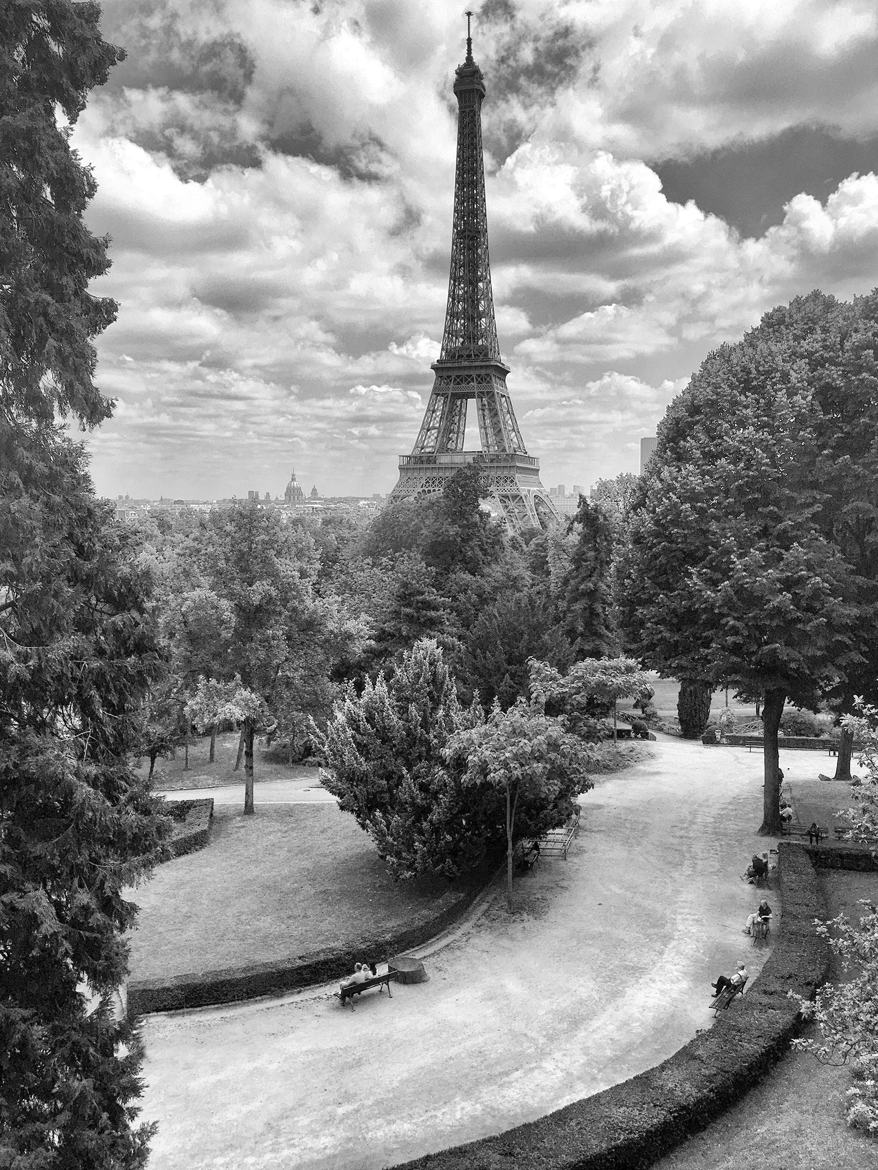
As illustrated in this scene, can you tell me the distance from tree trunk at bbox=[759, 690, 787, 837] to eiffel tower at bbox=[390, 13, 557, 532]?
54466 mm

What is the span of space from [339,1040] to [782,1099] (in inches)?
296

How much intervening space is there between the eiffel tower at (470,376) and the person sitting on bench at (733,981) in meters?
64.9

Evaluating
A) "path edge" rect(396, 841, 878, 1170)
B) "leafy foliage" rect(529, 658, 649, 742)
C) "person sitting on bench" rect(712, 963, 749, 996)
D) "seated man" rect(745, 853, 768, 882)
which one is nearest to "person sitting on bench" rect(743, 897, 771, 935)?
"path edge" rect(396, 841, 878, 1170)

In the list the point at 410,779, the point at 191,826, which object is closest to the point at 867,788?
the point at 410,779

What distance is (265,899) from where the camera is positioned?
883 inches

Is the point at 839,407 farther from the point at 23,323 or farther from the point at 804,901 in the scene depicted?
the point at 23,323

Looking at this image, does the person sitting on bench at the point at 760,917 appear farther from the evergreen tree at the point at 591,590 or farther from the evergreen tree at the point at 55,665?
the evergreen tree at the point at 591,590

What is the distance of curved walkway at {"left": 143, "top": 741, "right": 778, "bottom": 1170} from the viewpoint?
12.5 meters

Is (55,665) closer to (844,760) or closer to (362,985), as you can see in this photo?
(362,985)

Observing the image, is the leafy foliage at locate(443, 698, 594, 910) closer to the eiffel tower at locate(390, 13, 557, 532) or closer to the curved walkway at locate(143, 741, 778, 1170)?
the curved walkway at locate(143, 741, 778, 1170)

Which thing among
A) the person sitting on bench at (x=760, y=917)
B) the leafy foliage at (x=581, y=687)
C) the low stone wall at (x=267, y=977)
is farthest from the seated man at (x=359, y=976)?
the person sitting on bench at (x=760, y=917)

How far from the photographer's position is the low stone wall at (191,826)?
2634 cm

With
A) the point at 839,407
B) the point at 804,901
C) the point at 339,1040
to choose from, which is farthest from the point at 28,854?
the point at 839,407

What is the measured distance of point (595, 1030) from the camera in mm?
15242
